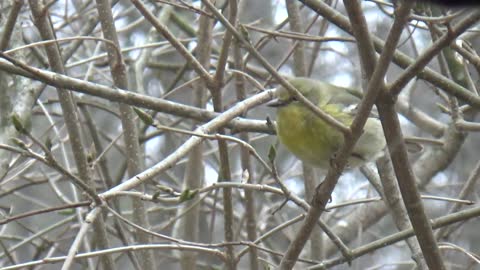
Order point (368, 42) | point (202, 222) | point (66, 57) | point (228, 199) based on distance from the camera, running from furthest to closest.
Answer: point (202, 222) → point (66, 57) → point (228, 199) → point (368, 42)

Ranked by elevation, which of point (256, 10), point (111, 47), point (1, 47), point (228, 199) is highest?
point (256, 10)

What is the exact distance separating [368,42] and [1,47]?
6.10 ft

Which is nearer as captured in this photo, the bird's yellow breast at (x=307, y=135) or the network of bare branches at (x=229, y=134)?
the network of bare branches at (x=229, y=134)

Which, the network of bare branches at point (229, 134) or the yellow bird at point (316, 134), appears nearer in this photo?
the network of bare branches at point (229, 134)

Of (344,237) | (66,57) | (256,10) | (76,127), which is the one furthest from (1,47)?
(256,10)

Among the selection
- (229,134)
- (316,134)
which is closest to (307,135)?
(316,134)

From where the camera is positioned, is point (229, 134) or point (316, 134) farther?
point (229, 134)

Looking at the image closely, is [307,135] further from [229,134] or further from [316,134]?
[229,134]

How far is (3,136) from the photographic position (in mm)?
4062

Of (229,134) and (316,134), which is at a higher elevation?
(229,134)

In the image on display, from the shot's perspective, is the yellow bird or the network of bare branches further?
the yellow bird

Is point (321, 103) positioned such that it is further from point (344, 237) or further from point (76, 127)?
point (344, 237)

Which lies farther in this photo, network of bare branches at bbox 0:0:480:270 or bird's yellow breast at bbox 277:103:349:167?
bird's yellow breast at bbox 277:103:349:167

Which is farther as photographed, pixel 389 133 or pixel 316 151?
pixel 316 151
